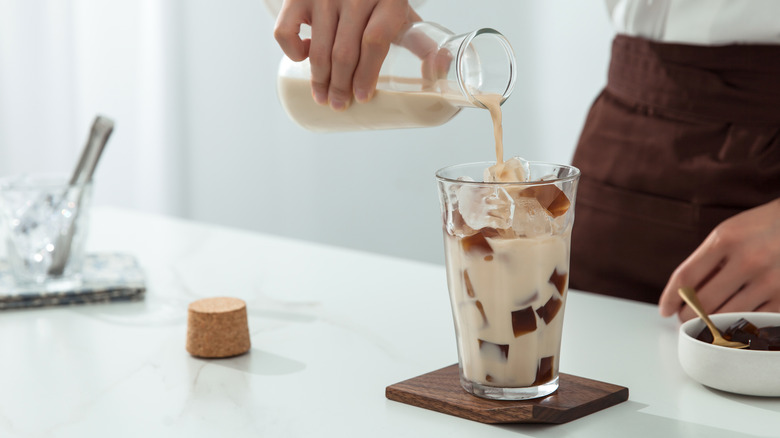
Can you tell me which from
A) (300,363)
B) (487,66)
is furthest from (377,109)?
(300,363)

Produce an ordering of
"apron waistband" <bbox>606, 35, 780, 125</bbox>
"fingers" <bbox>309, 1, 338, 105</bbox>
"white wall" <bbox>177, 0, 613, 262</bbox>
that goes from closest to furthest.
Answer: "fingers" <bbox>309, 1, 338, 105</bbox> < "apron waistband" <bbox>606, 35, 780, 125</bbox> < "white wall" <bbox>177, 0, 613, 262</bbox>

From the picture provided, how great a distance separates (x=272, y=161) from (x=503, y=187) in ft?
8.07

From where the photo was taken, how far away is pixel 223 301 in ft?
3.35

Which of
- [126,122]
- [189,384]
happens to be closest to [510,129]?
[126,122]

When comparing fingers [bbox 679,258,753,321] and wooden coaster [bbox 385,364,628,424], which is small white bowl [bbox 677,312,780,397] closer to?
wooden coaster [bbox 385,364,628,424]

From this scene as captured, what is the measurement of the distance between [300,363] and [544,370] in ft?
0.87

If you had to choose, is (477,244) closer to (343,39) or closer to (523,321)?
(523,321)

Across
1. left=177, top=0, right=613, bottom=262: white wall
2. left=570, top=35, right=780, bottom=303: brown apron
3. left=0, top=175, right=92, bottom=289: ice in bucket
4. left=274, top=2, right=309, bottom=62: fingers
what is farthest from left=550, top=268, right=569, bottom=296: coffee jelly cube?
left=177, top=0, right=613, bottom=262: white wall

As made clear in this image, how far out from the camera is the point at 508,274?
80cm

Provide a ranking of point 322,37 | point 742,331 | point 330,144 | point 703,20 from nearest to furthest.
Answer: point 742,331, point 322,37, point 703,20, point 330,144

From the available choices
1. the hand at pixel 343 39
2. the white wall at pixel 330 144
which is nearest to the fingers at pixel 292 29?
the hand at pixel 343 39

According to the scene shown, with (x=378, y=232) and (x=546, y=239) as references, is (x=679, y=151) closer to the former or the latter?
(x=546, y=239)

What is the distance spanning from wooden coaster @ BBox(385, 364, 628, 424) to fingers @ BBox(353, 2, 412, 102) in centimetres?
32

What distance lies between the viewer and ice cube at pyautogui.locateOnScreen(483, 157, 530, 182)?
0.83m
